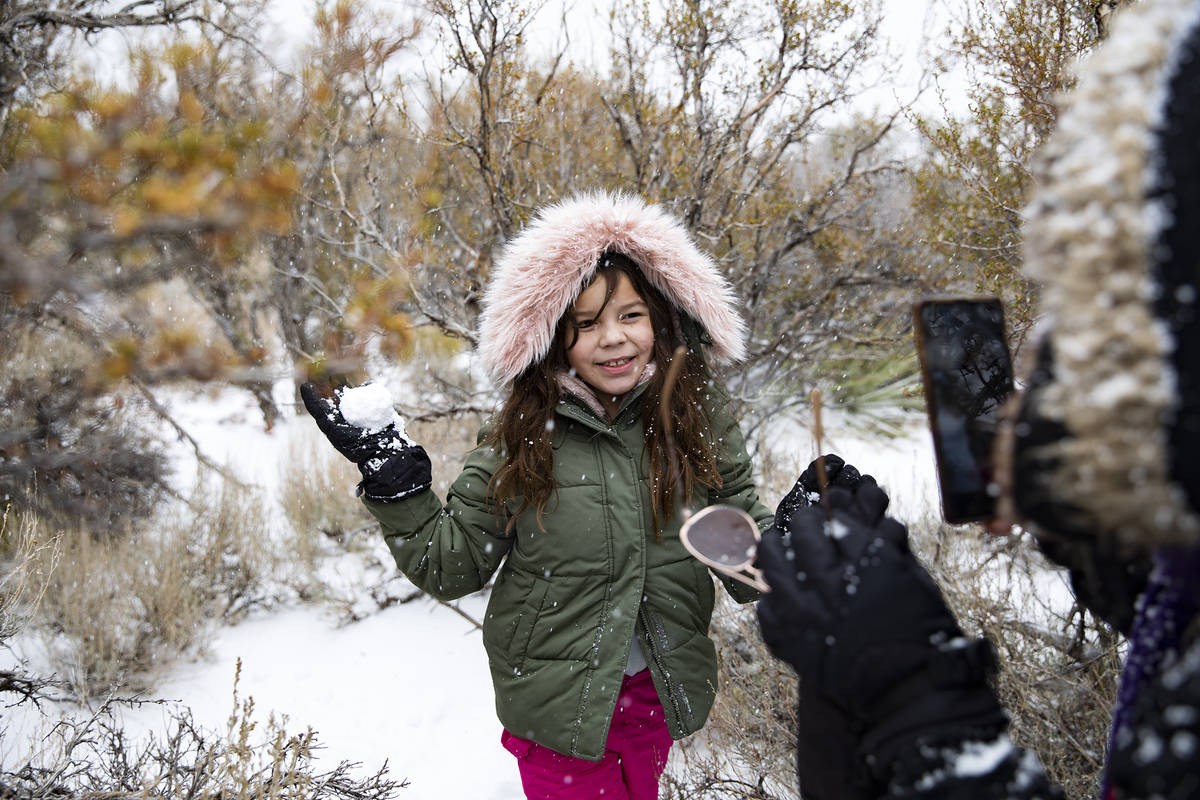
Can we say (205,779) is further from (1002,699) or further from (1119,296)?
(1002,699)

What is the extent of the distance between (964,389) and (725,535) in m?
0.42

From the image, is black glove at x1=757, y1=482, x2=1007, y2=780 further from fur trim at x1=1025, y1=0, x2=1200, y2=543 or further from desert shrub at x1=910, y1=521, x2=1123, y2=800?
desert shrub at x1=910, y1=521, x2=1123, y2=800

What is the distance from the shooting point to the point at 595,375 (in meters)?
1.64

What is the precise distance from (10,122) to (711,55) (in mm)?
3812

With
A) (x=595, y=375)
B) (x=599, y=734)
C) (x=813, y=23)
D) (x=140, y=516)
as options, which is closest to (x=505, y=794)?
(x=599, y=734)

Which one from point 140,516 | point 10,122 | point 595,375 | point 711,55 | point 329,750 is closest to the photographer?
point 595,375

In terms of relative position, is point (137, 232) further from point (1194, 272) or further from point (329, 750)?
point (1194, 272)

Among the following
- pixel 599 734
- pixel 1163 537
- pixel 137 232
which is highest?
pixel 137 232

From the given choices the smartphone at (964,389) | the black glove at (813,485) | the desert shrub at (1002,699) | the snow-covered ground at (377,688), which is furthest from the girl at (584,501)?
the snow-covered ground at (377,688)

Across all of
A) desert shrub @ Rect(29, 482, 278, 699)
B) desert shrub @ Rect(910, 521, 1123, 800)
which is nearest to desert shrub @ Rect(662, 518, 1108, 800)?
desert shrub @ Rect(910, 521, 1123, 800)

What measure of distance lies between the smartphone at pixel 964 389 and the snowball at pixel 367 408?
110 centimetres

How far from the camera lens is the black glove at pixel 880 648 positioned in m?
0.67

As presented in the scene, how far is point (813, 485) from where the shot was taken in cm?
153

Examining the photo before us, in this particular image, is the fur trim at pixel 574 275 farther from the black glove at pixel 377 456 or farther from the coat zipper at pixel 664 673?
the coat zipper at pixel 664 673
